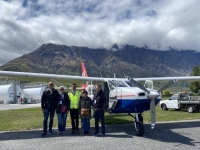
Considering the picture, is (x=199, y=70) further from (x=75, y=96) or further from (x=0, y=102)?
(x=75, y=96)

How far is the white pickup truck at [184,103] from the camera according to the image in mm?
19188

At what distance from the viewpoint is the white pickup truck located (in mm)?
19188

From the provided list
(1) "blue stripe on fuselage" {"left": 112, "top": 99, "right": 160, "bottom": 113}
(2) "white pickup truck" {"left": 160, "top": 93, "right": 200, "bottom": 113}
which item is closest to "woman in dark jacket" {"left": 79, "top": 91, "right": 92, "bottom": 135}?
(1) "blue stripe on fuselage" {"left": 112, "top": 99, "right": 160, "bottom": 113}

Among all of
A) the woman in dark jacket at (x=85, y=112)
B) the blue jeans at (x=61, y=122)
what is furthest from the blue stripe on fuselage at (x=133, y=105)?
the blue jeans at (x=61, y=122)

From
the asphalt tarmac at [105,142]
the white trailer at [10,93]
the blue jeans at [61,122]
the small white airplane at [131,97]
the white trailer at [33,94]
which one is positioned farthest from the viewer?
the white trailer at [33,94]

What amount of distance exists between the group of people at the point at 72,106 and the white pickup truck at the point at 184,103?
13.2 meters

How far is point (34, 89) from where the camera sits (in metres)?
46.6

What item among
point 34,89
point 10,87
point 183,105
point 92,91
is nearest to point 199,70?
point 183,105

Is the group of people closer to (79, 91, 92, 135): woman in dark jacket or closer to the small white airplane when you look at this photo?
(79, 91, 92, 135): woman in dark jacket

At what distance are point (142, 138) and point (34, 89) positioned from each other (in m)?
41.5

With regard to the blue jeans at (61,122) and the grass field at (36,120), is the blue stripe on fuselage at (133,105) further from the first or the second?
the grass field at (36,120)

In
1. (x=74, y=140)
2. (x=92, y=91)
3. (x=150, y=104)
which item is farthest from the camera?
(x=92, y=91)

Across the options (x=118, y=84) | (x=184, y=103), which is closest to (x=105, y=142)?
(x=118, y=84)

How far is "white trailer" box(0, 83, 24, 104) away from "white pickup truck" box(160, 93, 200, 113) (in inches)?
1301
